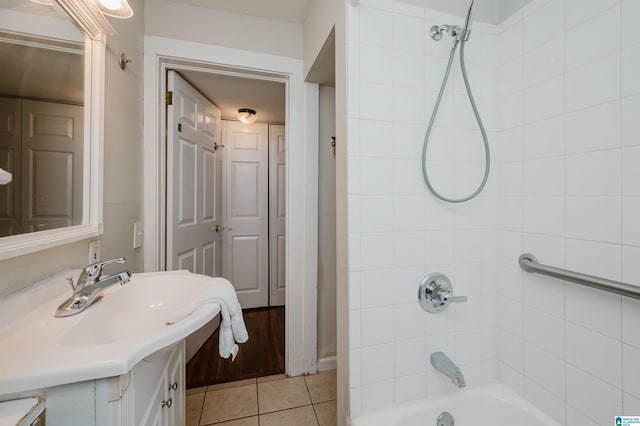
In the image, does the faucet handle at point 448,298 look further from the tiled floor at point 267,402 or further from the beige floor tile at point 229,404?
the beige floor tile at point 229,404

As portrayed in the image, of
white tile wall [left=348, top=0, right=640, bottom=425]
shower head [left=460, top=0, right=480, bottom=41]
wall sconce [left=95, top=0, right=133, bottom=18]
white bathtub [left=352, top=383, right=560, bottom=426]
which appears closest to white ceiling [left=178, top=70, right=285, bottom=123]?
wall sconce [left=95, top=0, right=133, bottom=18]

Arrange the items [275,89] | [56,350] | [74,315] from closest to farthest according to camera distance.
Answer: [56,350], [74,315], [275,89]

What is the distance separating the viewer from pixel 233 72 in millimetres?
1554

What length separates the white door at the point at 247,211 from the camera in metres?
Answer: 2.64

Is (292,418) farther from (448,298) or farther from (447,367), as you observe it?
(448,298)

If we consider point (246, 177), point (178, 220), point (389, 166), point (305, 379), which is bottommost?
point (305, 379)

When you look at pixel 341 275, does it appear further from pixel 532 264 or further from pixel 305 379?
pixel 305 379

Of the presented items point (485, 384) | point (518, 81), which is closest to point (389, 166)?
point (518, 81)

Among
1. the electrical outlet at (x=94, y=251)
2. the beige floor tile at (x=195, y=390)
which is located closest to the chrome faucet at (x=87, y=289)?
the electrical outlet at (x=94, y=251)

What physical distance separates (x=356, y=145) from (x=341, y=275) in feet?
1.71

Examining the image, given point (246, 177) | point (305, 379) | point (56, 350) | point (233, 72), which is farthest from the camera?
point (246, 177)

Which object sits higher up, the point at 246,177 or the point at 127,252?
the point at 246,177

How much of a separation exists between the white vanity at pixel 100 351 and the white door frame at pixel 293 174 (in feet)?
2.11

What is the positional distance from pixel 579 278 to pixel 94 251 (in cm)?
177
